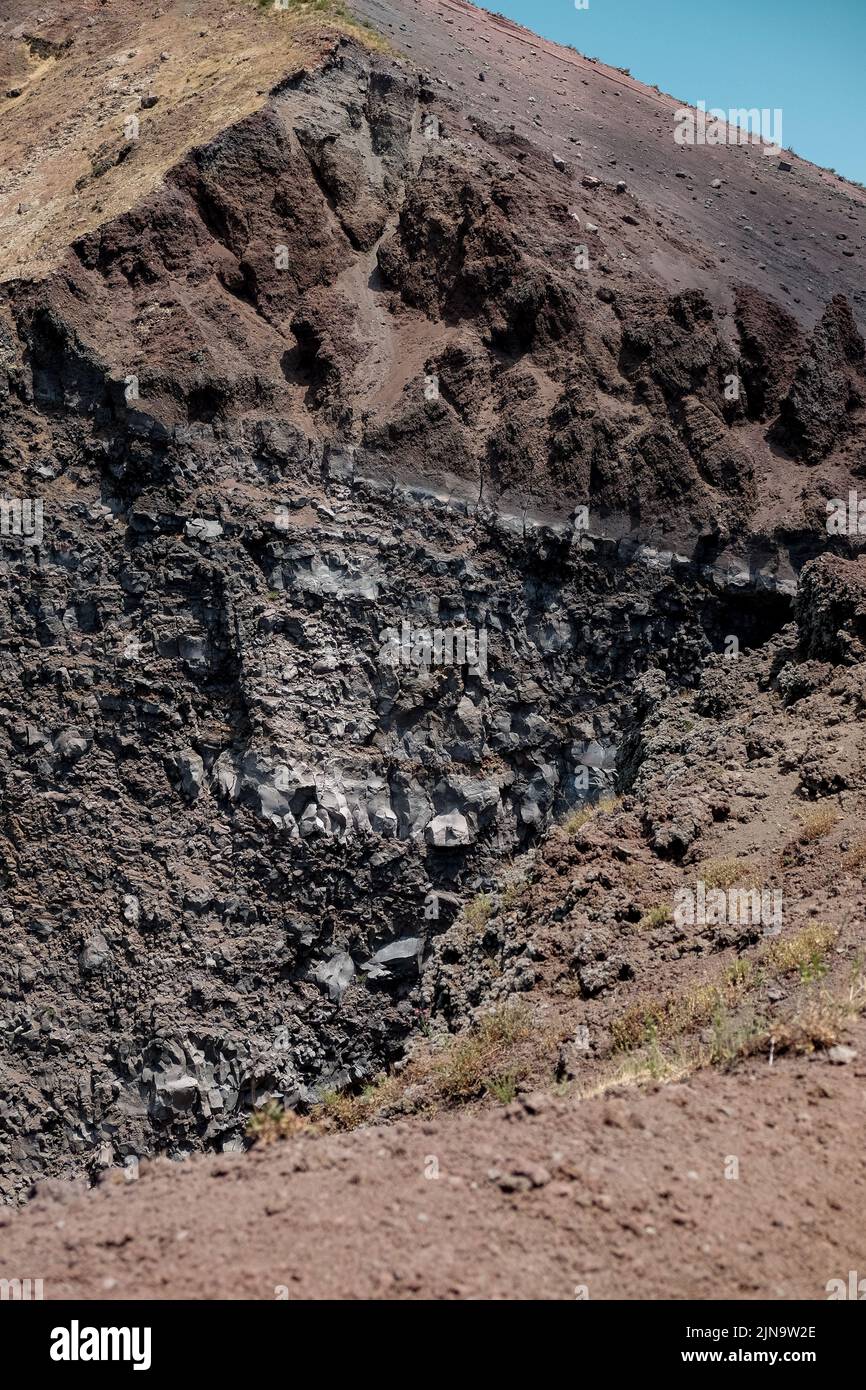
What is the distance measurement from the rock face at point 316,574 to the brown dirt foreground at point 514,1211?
8.12 metres

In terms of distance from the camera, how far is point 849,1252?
175 inches

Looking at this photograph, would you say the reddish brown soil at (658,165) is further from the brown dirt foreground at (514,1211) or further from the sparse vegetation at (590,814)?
the brown dirt foreground at (514,1211)

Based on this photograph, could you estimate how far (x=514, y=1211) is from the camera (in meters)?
4.68

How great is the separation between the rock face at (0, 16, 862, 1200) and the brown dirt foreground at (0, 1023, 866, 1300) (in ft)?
26.6

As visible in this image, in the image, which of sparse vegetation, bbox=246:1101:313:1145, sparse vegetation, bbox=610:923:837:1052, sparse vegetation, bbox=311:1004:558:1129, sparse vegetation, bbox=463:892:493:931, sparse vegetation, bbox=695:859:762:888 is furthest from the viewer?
sparse vegetation, bbox=463:892:493:931

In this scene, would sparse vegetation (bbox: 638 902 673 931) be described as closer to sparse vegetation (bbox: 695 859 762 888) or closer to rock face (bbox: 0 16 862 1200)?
sparse vegetation (bbox: 695 859 762 888)

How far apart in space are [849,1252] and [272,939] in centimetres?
1021

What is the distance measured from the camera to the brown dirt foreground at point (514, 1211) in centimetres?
428

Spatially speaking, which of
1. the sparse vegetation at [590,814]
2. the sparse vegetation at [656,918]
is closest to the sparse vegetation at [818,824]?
the sparse vegetation at [656,918]

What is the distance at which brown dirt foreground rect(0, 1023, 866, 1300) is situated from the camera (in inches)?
168
